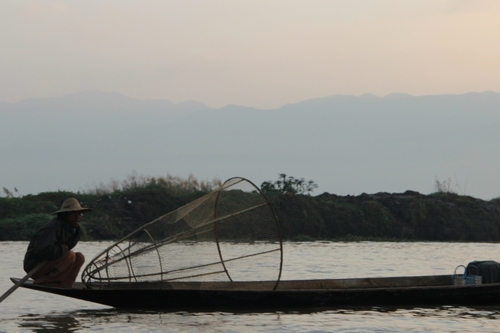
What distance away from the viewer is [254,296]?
28.9 ft

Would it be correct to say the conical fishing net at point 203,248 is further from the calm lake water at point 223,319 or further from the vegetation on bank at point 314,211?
the vegetation on bank at point 314,211

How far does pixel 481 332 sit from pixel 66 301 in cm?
532

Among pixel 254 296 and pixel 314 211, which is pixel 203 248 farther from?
pixel 314 211

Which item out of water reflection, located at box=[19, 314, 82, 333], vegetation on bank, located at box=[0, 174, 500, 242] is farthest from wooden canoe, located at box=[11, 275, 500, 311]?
vegetation on bank, located at box=[0, 174, 500, 242]

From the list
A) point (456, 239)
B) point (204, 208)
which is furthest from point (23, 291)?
point (456, 239)

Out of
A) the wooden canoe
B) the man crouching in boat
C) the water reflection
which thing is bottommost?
the water reflection

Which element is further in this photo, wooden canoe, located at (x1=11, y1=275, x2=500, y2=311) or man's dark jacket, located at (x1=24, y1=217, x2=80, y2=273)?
wooden canoe, located at (x1=11, y1=275, x2=500, y2=311)

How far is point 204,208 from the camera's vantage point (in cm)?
914

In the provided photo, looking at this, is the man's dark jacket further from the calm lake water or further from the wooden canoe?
the calm lake water

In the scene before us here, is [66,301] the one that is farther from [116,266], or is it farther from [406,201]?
[406,201]

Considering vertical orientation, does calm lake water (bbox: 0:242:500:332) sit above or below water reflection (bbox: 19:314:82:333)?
above

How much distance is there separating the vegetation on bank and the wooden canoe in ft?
44.9

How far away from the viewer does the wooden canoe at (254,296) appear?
8.70 meters

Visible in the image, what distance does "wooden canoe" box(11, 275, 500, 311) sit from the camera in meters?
8.70
